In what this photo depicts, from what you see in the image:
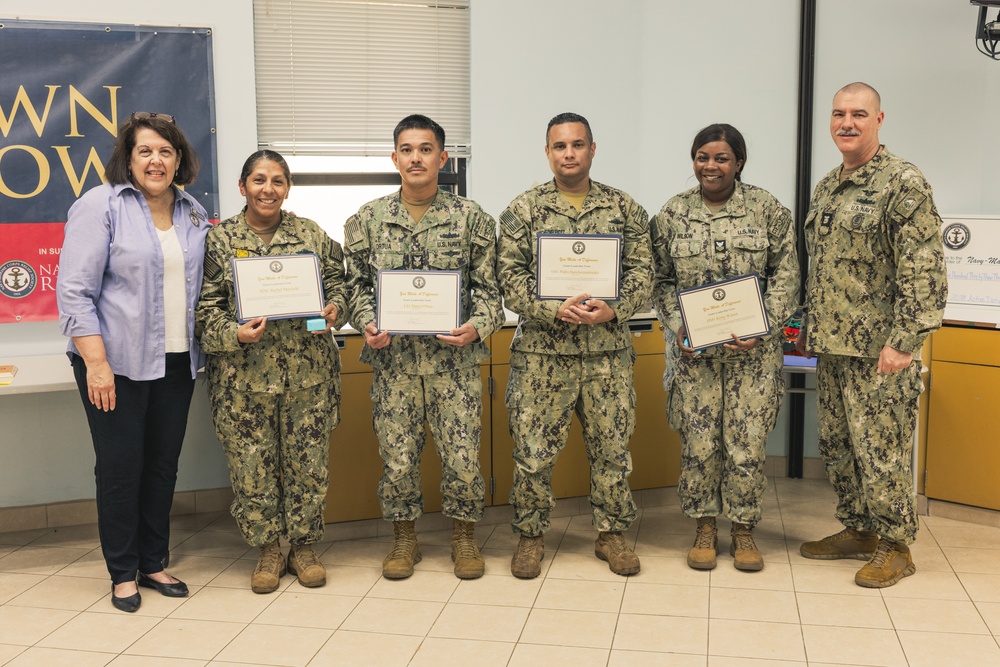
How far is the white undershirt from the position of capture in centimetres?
292

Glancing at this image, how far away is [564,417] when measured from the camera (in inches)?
128

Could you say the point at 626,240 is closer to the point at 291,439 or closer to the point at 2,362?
the point at 291,439

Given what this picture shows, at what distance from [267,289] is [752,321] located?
170cm

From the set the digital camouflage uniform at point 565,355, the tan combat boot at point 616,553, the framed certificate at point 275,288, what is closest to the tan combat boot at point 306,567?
the digital camouflage uniform at point 565,355

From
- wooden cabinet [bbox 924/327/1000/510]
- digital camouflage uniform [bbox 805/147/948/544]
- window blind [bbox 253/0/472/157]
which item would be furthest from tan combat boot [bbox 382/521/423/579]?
wooden cabinet [bbox 924/327/1000/510]

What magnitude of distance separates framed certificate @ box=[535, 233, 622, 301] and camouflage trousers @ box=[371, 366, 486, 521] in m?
0.44

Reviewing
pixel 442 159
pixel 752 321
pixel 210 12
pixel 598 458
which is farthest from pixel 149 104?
pixel 752 321

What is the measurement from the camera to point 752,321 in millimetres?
3092

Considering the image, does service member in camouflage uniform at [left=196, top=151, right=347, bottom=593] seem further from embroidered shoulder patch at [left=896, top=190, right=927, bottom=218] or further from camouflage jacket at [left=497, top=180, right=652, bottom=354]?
embroidered shoulder patch at [left=896, top=190, right=927, bottom=218]

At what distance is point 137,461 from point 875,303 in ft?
8.56

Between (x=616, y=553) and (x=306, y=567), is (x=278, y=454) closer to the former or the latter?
(x=306, y=567)

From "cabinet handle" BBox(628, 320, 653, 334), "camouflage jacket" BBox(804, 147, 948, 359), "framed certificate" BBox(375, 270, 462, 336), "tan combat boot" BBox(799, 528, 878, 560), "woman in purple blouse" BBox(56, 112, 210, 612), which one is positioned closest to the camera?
"woman in purple blouse" BBox(56, 112, 210, 612)

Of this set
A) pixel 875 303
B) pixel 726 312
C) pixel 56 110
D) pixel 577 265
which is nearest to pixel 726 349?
pixel 726 312

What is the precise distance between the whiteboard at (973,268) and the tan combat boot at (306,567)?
2885 mm
